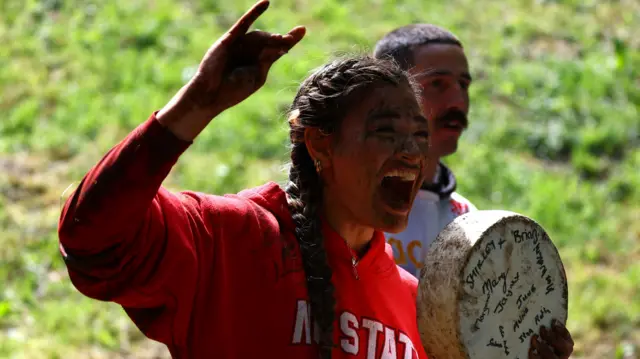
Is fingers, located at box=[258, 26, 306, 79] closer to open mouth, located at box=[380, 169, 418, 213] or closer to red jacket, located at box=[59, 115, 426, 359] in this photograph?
red jacket, located at box=[59, 115, 426, 359]

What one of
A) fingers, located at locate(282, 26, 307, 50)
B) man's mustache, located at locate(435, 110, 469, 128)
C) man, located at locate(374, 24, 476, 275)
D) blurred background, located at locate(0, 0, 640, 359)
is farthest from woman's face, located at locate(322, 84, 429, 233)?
blurred background, located at locate(0, 0, 640, 359)

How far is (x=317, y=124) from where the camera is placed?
266 cm

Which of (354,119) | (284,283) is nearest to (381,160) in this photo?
(354,119)

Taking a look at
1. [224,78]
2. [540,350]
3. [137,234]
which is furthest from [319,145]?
[540,350]

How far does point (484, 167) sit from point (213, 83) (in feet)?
19.9

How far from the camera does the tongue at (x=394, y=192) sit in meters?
2.60

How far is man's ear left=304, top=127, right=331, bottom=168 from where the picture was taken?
105 inches

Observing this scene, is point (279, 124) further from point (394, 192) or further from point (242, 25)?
point (242, 25)

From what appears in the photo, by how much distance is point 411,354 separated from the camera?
2666 millimetres

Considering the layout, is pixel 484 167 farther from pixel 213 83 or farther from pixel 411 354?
pixel 213 83

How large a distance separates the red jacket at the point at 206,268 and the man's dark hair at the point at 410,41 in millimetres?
1394

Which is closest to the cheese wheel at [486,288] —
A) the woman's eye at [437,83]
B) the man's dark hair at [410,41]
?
the woman's eye at [437,83]

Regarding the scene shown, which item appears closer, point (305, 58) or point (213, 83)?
point (213, 83)

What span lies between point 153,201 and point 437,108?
1960 millimetres
